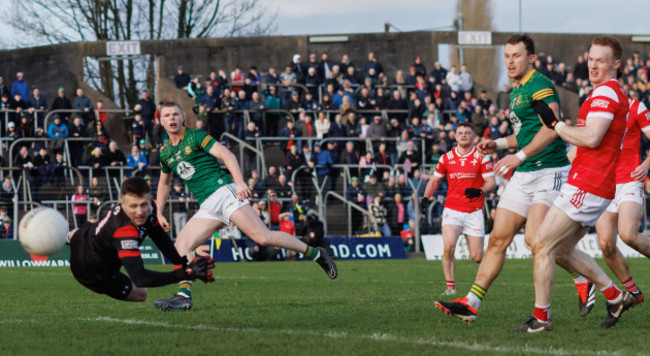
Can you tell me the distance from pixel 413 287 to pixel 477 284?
223 inches

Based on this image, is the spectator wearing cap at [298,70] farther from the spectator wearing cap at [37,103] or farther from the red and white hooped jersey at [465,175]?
the red and white hooped jersey at [465,175]

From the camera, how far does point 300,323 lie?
865cm

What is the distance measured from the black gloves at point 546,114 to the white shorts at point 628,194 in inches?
96.8

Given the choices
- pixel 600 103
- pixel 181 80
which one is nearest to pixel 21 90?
pixel 181 80

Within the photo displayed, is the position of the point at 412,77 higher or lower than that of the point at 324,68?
lower

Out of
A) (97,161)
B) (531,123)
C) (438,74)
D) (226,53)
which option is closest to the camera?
(531,123)

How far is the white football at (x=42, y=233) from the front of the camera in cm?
754

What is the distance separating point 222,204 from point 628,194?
431 centimetres

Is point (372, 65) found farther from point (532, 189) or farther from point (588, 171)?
point (588, 171)

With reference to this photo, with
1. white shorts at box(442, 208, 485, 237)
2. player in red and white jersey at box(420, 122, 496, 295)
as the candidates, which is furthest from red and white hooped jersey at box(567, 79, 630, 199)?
white shorts at box(442, 208, 485, 237)

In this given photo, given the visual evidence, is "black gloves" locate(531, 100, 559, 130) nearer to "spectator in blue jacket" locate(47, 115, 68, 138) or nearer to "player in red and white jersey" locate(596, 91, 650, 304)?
"player in red and white jersey" locate(596, 91, 650, 304)

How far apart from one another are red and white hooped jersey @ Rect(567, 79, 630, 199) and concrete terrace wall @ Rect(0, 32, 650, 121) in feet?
83.5

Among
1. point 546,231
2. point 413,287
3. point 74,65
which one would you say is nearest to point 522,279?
A: point 413,287

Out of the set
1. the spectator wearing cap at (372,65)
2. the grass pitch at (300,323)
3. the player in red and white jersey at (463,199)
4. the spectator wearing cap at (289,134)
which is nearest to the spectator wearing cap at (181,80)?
the spectator wearing cap at (289,134)
